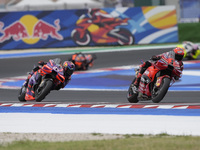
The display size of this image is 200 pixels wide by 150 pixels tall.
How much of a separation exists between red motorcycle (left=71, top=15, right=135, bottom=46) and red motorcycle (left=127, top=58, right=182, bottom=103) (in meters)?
17.0

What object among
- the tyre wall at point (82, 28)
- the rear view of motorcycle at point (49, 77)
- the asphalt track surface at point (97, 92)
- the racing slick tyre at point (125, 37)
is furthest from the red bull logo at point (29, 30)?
the rear view of motorcycle at point (49, 77)

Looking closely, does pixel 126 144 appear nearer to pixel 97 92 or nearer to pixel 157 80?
pixel 157 80

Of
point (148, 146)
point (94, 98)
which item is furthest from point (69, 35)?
point (148, 146)

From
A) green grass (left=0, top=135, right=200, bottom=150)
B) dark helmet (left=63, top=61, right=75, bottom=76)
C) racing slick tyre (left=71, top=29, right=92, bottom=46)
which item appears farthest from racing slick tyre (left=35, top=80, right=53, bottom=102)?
racing slick tyre (left=71, top=29, right=92, bottom=46)

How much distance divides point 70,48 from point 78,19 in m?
1.61

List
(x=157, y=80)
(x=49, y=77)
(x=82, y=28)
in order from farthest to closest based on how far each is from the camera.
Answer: (x=82, y=28) < (x=49, y=77) < (x=157, y=80)

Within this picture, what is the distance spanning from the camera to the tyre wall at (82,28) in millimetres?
29109

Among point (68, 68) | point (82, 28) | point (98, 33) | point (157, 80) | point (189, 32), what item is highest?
point (68, 68)

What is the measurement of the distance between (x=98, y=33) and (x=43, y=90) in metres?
17.1

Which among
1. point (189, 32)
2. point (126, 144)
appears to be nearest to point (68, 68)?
point (126, 144)

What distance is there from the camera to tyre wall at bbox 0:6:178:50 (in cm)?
2911

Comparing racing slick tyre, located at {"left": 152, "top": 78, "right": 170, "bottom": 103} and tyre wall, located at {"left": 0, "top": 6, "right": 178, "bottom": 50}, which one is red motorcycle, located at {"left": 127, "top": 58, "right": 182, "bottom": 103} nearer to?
racing slick tyre, located at {"left": 152, "top": 78, "right": 170, "bottom": 103}

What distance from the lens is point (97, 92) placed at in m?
15.3

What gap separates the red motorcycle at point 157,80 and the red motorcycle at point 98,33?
17.0m
